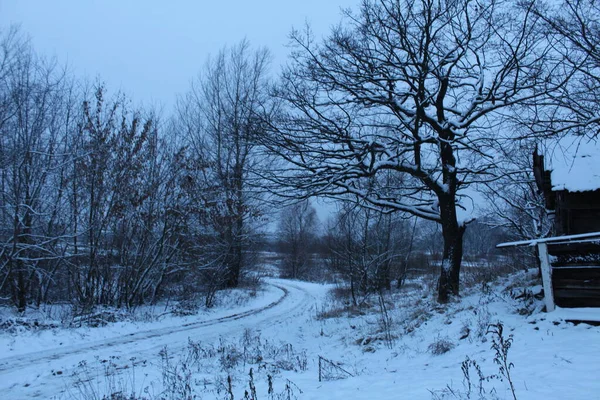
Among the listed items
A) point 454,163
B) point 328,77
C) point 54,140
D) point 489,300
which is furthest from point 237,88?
point 489,300

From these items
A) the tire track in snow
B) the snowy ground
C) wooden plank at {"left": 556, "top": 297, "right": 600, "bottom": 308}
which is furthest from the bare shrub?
the tire track in snow

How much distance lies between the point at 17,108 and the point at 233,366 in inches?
450

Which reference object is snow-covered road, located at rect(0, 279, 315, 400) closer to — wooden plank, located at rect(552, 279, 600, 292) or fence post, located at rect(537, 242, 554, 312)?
fence post, located at rect(537, 242, 554, 312)

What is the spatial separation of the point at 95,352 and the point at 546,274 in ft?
31.9

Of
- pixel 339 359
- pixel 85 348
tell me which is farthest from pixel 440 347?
pixel 85 348

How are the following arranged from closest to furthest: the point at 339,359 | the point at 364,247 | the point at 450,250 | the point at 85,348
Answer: the point at 339,359
the point at 85,348
the point at 450,250
the point at 364,247

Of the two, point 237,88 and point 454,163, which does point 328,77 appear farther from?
point 237,88

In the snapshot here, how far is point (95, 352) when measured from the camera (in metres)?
8.65

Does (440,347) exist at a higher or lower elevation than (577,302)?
lower

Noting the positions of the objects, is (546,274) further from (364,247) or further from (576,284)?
(364,247)

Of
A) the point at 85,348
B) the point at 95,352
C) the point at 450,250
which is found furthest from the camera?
the point at 450,250

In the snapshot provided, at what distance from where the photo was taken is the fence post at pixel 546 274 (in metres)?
6.84

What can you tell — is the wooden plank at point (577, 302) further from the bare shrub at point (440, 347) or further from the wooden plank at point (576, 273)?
the bare shrub at point (440, 347)

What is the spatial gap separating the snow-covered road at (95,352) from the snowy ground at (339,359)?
0.09ft
